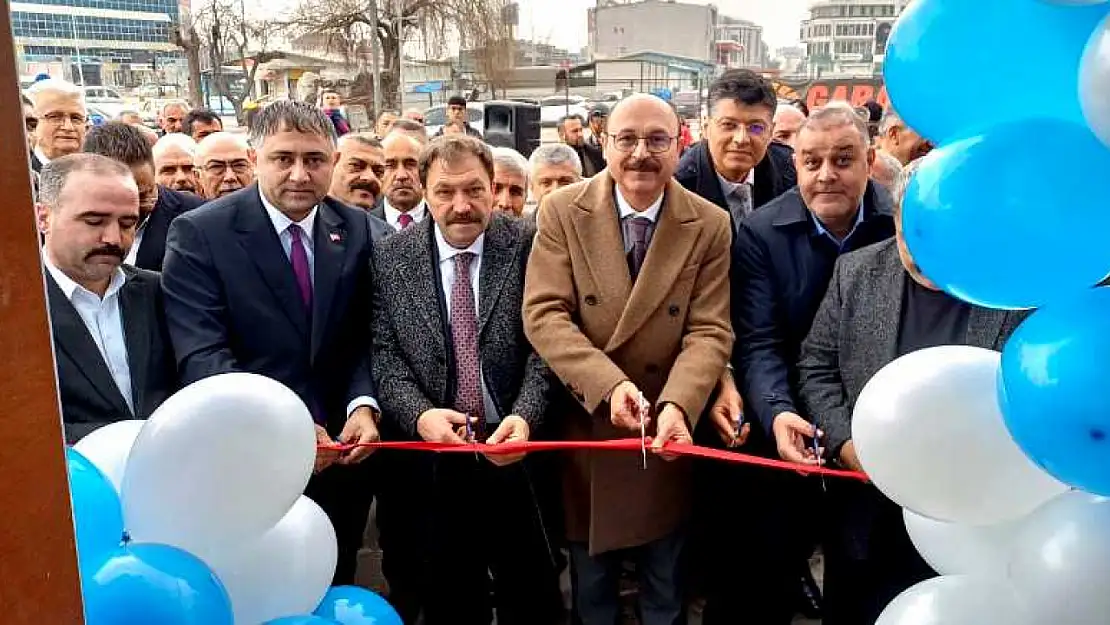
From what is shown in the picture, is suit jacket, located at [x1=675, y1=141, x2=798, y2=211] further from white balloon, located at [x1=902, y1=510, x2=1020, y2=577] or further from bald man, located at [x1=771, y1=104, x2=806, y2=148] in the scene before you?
white balloon, located at [x1=902, y1=510, x2=1020, y2=577]

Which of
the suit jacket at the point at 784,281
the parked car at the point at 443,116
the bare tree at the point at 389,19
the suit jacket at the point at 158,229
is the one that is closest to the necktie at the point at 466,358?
the suit jacket at the point at 784,281

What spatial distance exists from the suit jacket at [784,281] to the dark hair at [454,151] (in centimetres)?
85

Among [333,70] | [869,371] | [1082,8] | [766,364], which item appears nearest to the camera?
[1082,8]

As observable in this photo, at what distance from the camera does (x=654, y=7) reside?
6506 cm

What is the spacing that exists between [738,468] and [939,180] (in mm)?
1512

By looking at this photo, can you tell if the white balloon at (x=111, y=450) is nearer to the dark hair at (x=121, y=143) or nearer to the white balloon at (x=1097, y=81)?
the white balloon at (x=1097, y=81)

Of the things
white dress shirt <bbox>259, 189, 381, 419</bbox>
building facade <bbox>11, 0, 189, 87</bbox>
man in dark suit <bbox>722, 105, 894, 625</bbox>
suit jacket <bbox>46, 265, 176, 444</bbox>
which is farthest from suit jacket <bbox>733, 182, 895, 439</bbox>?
building facade <bbox>11, 0, 189, 87</bbox>

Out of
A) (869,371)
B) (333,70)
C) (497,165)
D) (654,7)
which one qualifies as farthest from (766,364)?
(654,7)

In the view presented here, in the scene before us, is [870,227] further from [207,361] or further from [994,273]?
[207,361]

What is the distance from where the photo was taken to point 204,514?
5.07 feet

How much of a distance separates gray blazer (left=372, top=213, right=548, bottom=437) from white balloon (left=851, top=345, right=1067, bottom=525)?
121cm

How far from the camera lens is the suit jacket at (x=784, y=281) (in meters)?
2.68

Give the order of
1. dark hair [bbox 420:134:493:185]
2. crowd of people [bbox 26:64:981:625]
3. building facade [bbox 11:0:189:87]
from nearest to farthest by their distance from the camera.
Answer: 1. crowd of people [bbox 26:64:981:625]
2. dark hair [bbox 420:134:493:185]
3. building facade [bbox 11:0:189:87]

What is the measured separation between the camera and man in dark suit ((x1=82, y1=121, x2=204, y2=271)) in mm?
3605
